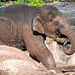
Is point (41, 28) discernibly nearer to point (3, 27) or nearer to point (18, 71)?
point (3, 27)

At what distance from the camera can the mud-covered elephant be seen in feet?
17.6

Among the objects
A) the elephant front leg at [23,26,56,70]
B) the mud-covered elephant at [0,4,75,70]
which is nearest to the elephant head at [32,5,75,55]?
the mud-covered elephant at [0,4,75,70]

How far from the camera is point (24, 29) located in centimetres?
541

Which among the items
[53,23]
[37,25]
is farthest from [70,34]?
[37,25]

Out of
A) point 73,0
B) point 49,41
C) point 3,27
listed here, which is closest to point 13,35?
point 3,27

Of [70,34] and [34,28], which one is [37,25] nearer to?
[34,28]

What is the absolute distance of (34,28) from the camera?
5344mm

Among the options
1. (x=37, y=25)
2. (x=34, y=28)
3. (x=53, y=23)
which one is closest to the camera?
(x=34, y=28)

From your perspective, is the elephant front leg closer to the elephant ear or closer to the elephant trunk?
the elephant ear

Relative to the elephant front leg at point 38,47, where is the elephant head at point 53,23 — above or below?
above

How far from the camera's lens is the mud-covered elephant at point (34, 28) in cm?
538

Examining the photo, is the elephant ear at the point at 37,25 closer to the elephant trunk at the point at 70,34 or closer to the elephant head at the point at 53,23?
the elephant head at the point at 53,23

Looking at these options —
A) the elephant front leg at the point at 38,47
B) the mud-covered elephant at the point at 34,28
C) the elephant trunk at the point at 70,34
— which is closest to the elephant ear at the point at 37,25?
the mud-covered elephant at the point at 34,28

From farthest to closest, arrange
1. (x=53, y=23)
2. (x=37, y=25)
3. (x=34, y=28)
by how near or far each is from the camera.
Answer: (x=53, y=23)
(x=37, y=25)
(x=34, y=28)
